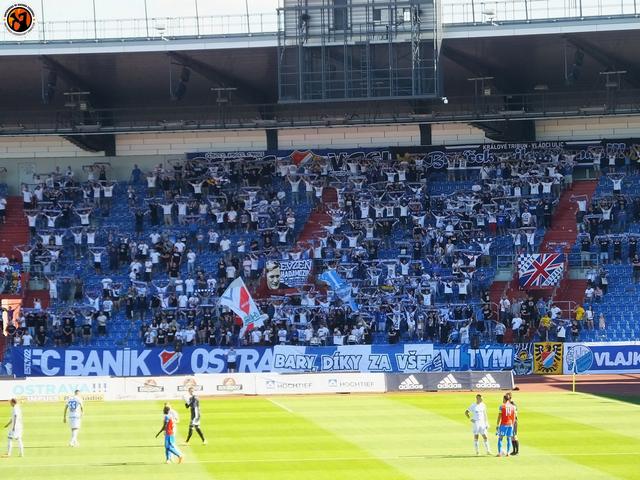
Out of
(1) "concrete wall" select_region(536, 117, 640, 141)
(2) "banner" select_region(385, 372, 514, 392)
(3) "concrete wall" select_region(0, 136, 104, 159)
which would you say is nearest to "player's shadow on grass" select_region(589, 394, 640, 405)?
(2) "banner" select_region(385, 372, 514, 392)

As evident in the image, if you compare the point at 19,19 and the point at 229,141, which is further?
the point at 229,141

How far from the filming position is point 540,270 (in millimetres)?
56281

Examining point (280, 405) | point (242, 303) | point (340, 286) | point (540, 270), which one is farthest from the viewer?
point (540, 270)

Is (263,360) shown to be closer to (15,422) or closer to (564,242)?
(564,242)

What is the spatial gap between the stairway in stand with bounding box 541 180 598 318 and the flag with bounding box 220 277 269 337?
544 inches

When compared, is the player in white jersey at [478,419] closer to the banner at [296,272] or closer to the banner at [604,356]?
the banner at [604,356]

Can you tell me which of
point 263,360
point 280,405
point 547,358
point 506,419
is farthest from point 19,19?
point 506,419

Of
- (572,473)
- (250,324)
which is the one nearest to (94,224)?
(250,324)

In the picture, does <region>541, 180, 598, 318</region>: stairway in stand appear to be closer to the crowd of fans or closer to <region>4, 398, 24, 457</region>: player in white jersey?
the crowd of fans

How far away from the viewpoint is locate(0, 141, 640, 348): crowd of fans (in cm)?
5481

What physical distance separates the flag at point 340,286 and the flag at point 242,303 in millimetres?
3785

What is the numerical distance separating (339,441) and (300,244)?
2642 centimetres

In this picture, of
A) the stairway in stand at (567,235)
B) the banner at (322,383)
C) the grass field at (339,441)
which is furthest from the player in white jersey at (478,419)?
the stairway in stand at (567,235)

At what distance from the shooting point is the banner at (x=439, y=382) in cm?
5009
